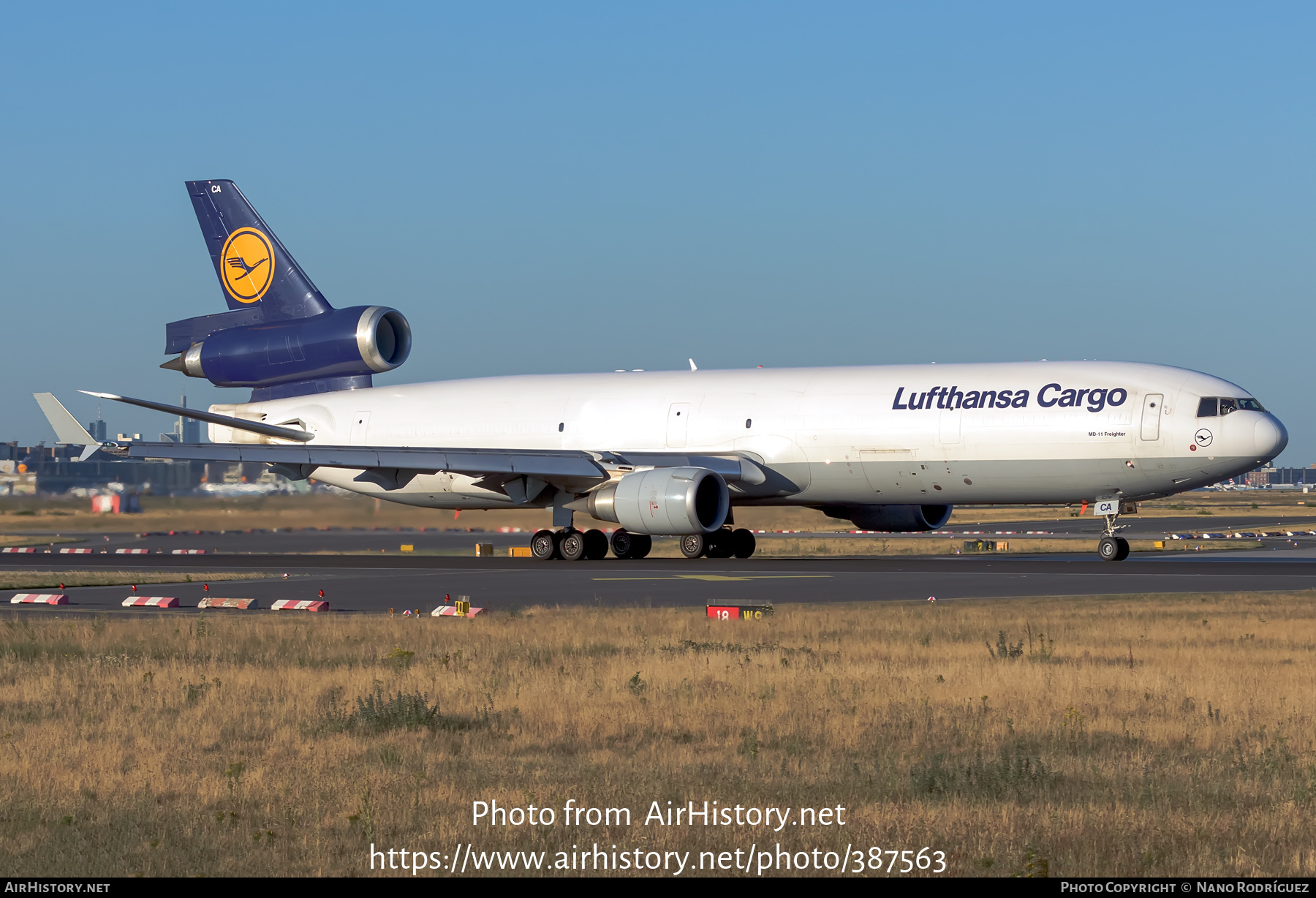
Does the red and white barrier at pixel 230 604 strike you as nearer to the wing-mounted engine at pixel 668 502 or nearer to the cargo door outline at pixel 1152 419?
the wing-mounted engine at pixel 668 502

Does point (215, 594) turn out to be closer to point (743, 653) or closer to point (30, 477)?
point (743, 653)

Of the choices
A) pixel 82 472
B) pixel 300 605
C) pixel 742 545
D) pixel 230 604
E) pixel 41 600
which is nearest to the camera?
pixel 300 605

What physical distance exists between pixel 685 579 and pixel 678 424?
982cm

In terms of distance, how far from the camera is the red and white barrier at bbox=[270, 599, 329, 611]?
20953mm

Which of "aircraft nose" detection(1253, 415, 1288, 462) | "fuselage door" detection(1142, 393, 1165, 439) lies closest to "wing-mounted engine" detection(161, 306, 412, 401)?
"fuselage door" detection(1142, 393, 1165, 439)

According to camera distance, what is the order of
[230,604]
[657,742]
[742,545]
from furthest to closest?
[742,545]
[230,604]
[657,742]

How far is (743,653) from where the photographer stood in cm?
1491

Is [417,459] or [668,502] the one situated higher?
[417,459]

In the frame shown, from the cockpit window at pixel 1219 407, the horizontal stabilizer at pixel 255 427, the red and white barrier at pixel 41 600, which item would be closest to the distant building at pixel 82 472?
the horizontal stabilizer at pixel 255 427

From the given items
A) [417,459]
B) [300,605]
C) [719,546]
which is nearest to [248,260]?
[417,459]

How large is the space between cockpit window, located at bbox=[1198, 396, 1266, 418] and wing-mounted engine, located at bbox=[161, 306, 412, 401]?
21454mm

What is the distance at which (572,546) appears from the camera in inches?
1432

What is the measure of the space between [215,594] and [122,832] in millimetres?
17773

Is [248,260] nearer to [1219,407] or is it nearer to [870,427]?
[870,427]
